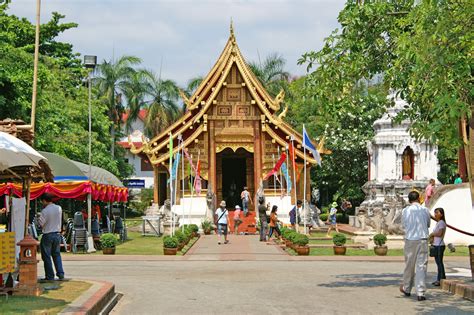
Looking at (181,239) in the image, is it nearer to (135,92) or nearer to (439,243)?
(439,243)

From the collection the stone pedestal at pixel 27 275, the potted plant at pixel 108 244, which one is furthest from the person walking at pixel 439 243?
the potted plant at pixel 108 244

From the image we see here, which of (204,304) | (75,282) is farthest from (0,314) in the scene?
(75,282)

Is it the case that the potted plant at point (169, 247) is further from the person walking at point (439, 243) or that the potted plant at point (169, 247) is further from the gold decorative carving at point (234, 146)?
the gold decorative carving at point (234, 146)

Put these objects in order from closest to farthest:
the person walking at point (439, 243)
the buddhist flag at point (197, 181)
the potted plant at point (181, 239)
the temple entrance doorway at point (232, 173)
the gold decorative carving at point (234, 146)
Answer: the person walking at point (439, 243) → the potted plant at point (181, 239) → the buddhist flag at point (197, 181) → the gold decorative carving at point (234, 146) → the temple entrance doorway at point (232, 173)

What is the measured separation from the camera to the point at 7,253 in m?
11.8

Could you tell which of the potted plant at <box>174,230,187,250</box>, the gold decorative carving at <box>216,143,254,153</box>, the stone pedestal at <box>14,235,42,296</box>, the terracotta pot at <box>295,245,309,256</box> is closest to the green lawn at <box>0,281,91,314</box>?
the stone pedestal at <box>14,235,42,296</box>

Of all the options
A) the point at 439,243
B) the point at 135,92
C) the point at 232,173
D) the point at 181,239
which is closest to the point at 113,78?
the point at 135,92

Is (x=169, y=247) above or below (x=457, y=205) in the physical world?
below

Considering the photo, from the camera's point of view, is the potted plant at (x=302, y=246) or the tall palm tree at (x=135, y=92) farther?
the tall palm tree at (x=135, y=92)

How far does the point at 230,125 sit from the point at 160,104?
19931mm

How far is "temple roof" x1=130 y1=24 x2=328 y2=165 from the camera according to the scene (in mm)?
40625

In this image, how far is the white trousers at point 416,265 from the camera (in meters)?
12.5

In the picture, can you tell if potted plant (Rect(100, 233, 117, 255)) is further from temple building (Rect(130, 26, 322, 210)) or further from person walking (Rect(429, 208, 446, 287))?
temple building (Rect(130, 26, 322, 210))

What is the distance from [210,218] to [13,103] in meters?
13.4
